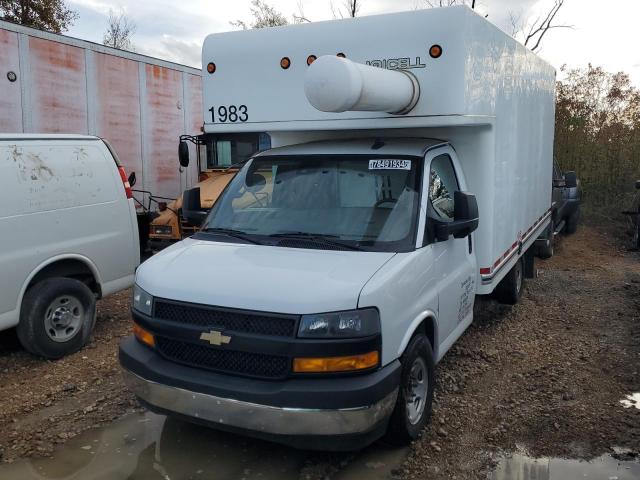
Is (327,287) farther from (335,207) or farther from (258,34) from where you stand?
(258,34)

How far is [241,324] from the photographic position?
135 inches

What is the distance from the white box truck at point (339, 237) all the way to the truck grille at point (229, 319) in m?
0.01

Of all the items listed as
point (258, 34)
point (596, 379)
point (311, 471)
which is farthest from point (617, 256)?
point (311, 471)

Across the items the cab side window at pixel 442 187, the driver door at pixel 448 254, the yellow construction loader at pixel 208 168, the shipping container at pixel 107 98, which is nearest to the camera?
the driver door at pixel 448 254

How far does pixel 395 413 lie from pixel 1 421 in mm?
2926

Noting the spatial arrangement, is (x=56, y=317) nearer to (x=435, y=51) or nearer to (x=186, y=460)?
(x=186, y=460)

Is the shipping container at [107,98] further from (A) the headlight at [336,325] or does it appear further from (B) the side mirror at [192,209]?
(A) the headlight at [336,325]

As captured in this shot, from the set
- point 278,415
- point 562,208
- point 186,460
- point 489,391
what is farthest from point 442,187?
point 562,208

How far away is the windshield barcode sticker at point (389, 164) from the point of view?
4406 millimetres

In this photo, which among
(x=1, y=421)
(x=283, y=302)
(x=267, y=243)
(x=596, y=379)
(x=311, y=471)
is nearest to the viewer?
(x=283, y=302)

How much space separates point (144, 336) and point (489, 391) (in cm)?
282

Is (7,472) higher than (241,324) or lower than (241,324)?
lower

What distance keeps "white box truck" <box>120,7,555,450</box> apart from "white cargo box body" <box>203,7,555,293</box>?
0.05ft

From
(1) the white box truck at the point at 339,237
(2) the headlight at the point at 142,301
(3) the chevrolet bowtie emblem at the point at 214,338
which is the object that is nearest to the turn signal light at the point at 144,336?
(1) the white box truck at the point at 339,237
